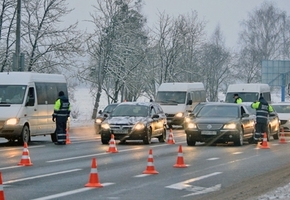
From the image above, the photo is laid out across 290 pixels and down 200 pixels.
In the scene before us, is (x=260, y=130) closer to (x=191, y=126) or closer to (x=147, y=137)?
(x=191, y=126)

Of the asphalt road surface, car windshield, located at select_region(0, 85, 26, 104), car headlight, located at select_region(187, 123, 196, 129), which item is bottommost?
the asphalt road surface

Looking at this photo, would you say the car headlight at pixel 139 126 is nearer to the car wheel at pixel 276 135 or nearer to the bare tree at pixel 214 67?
the car wheel at pixel 276 135

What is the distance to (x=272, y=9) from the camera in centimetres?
10956

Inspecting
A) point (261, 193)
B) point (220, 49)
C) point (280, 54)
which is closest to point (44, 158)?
point (261, 193)

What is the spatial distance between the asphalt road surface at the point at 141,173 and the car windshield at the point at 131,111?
2623mm

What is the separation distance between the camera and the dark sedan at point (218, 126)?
85.4ft

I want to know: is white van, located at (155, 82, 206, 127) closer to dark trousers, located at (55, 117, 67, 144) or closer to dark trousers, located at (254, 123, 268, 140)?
dark trousers, located at (254, 123, 268, 140)

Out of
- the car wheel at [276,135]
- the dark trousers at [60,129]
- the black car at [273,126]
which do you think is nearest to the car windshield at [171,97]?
the black car at [273,126]

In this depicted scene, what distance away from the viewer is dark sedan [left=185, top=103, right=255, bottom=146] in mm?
26016

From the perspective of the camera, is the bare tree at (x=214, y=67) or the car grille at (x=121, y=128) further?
the bare tree at (x=214, y=67)

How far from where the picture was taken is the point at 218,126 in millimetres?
26062

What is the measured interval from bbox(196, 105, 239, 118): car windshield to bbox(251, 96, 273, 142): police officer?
0.94 metres

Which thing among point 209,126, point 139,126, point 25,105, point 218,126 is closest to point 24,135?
point 25,105

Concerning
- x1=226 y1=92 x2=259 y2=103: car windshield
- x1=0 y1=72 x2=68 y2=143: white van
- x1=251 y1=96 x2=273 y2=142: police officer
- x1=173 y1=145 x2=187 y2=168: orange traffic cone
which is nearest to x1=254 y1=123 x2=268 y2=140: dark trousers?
x1=251 y1=96 x2=273 y2=142: police officer
